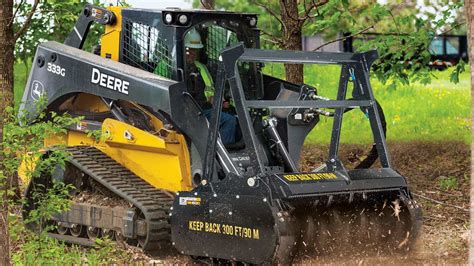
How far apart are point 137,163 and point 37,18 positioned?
6105 mm

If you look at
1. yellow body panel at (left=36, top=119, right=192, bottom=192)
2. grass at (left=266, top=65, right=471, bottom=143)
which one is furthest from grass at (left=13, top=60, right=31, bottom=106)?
yellow body panel at (left=36, top=119, right=192, bottom=192)

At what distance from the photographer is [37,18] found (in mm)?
17078

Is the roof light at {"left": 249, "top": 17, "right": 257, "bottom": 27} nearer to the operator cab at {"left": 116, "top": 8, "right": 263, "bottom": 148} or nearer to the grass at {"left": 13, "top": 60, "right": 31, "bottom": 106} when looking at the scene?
the operator cab at {"left": 116, "top": 8, "right": 263, "bottom": 148}

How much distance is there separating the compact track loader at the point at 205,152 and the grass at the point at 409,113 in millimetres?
4781

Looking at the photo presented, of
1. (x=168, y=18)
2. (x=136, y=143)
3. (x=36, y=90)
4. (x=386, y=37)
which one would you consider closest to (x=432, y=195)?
(x=386, y=37)

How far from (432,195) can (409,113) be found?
6869 millimetres

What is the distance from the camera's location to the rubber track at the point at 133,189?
35.5ft

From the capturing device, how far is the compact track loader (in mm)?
9961

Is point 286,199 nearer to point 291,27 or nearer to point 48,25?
point 291,27

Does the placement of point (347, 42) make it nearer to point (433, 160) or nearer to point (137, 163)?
point (433, 160)

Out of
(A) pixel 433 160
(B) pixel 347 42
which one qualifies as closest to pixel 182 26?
(A) pixel 433 160

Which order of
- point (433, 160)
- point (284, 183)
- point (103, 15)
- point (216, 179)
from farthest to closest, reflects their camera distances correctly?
1. point (433, 160)
2. point (103, 15)
3. point (216, 179)
4. point (284, 183)

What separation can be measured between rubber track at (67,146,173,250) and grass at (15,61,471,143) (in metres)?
5.20

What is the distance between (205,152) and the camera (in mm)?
10484
